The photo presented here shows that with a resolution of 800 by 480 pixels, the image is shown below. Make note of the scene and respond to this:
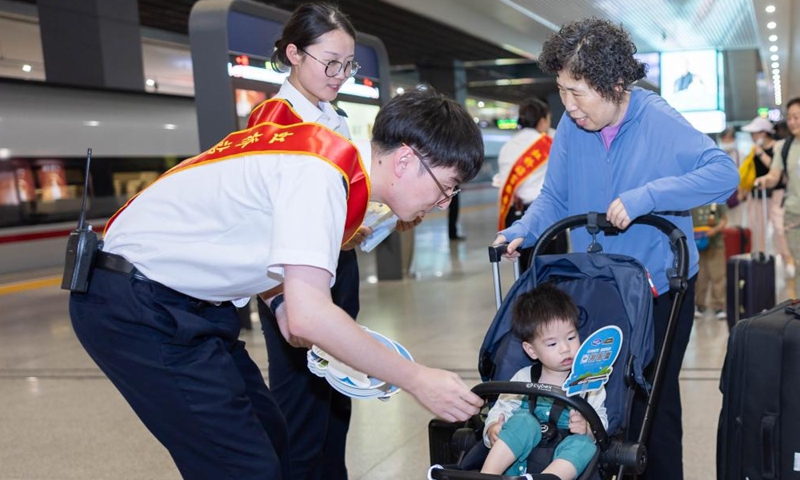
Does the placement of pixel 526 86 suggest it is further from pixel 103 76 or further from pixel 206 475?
pixel 206 475

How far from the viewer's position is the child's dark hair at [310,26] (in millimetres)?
2537

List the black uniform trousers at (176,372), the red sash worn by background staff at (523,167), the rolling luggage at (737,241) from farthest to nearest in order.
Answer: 1. the rolling luggage at (737,241)
2. the red sash worn by background staff at (523,167)
3. the black uniform trousers at (176,372)

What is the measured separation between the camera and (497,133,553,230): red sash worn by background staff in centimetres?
569

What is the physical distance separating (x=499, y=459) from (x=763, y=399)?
0.88 m

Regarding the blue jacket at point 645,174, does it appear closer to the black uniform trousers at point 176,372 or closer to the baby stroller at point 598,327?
the baby stroller at point 598,327

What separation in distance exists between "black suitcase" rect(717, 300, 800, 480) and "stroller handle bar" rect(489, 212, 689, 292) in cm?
26

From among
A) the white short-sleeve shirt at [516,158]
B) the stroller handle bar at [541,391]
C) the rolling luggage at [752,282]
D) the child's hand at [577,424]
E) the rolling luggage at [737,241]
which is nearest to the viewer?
the stroller handle bar at [541,391]

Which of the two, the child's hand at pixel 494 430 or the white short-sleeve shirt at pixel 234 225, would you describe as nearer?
the white short-sleeve shirt at pixel 234 225

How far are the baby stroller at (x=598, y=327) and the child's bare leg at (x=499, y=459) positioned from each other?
0.21 ft

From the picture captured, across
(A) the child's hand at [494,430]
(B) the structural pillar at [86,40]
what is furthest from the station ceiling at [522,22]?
(A) the child's hand at [494,430]

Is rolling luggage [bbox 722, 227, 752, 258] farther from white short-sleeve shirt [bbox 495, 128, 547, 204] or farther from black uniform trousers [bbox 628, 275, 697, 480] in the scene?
black uniform trousers [bbox 628, 275, 697, 480]

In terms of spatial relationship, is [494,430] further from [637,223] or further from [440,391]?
[637,223]

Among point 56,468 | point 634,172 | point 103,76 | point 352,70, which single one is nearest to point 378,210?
point 352,70

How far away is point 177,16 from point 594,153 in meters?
15.1
